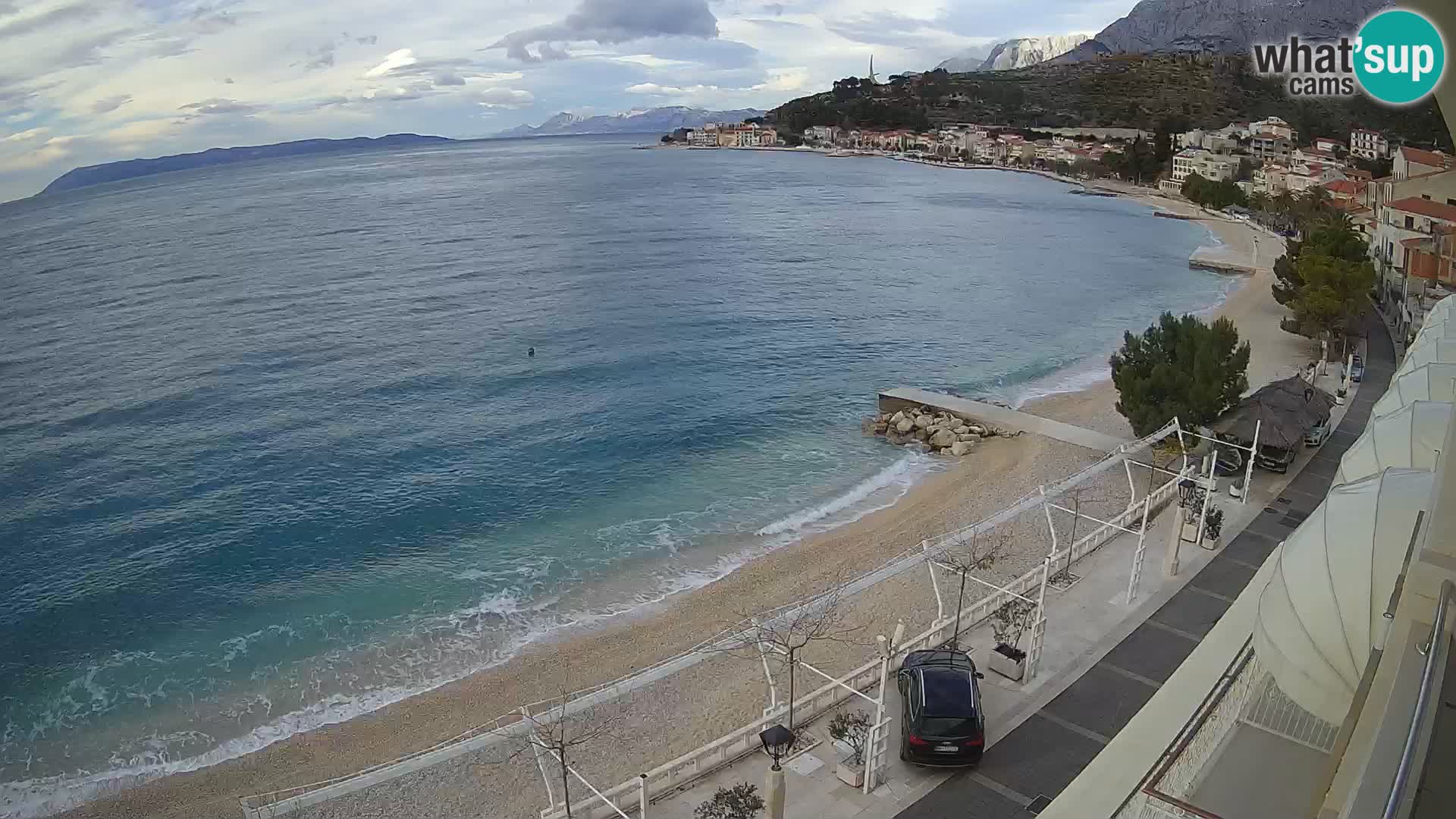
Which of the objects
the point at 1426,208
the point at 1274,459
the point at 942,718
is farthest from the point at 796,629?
the point at 1426,208

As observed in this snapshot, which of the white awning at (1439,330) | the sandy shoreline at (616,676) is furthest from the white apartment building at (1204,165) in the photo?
the sandy shoreline at (616,676)

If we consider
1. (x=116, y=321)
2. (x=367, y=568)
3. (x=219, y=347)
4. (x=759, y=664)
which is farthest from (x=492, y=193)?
(x=759, y=664)

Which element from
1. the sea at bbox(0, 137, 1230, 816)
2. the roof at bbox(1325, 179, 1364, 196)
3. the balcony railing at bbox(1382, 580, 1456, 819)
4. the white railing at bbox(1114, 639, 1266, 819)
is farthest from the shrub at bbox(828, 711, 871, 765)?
the roof at bbox(1325, 179, 1364, 196)

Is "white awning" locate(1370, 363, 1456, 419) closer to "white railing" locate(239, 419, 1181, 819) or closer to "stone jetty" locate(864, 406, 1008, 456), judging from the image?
"white railing" locate(239, 419, 1181, 819)

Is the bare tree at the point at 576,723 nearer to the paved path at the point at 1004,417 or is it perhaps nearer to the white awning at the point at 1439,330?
the paved path at the point at 1004,417

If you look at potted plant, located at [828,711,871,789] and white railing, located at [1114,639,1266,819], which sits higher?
white railing, located at [1114,639,1266,819]

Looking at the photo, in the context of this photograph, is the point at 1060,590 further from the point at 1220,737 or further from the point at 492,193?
the point at 492,193
